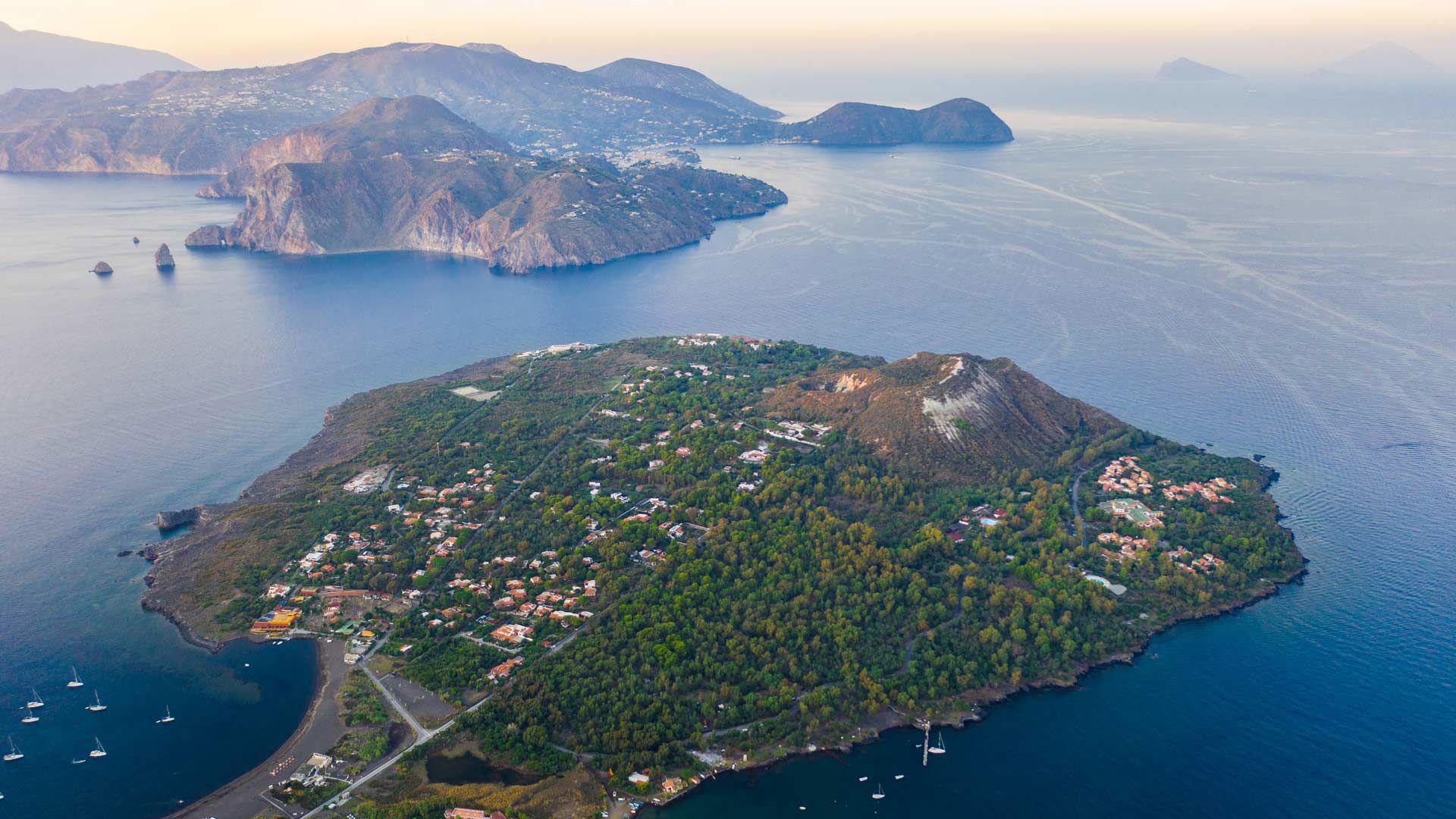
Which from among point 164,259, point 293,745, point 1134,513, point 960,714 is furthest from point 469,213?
point 960,714

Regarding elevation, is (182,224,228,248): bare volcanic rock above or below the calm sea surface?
above

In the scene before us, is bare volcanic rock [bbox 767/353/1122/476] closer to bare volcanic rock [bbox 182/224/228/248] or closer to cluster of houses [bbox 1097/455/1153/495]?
cluster of houses [bbox 1097/455/1153/495]

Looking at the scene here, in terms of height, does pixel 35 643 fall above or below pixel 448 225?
below

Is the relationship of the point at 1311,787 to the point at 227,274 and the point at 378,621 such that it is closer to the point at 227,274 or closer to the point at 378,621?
the point at 378,621

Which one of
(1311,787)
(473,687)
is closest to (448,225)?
(473,687)

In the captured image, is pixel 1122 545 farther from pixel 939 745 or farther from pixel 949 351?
pixel 949 351

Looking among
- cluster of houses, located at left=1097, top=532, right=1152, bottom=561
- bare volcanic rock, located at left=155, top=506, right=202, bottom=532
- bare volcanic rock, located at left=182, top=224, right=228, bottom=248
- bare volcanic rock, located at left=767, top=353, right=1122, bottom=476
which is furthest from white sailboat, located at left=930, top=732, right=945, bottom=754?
bare volcanic rock, located at left=182, top=224, right=228, bottom=248
